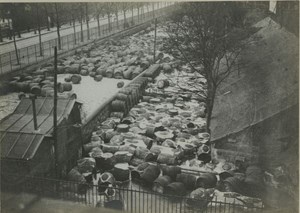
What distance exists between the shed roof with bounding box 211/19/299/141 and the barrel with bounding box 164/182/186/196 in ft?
12.2

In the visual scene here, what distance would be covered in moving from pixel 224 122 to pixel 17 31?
33.0 meters

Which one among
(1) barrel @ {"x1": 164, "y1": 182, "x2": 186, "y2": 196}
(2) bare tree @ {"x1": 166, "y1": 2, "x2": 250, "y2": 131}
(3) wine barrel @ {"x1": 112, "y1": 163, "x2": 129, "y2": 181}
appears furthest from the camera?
(2) bare tree @ {"x1": 166, "y1": 2, "x2": 250, "y2": 131}

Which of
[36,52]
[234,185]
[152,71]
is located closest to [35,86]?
[36,52]

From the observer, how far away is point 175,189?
656 inches

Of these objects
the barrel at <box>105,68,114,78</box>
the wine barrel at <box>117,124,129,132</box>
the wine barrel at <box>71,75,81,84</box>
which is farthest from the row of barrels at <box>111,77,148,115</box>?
the wine barrel at <box>71,75,81,84</box>

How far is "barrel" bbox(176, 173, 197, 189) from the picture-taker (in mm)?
17359

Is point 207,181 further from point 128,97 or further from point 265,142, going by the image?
point 128,97

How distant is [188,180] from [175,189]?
1040mm

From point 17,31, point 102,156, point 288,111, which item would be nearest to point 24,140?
point 102,156

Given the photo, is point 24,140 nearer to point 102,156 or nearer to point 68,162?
point 68,162

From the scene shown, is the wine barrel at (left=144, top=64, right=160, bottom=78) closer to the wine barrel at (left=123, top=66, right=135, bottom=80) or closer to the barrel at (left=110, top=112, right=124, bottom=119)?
the wine barrel at (left=123, top=66, right=135, bottom=80)

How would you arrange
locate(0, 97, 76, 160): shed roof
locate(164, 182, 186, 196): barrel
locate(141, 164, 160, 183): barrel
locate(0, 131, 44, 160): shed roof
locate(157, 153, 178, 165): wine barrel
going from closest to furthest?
locate(0, 131, 44, 160): shed roof → locate(0, 97, 76, 160): shed roof → locate(164, 182, 186, 196): barrel → locate(141, 164, 160, 183): barrel → locate(157, 153, 178, 165): wine barrel

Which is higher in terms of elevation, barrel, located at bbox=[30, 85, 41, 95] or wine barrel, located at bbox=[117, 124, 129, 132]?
barrel, located at bbox=[30, 85, 41, 95]

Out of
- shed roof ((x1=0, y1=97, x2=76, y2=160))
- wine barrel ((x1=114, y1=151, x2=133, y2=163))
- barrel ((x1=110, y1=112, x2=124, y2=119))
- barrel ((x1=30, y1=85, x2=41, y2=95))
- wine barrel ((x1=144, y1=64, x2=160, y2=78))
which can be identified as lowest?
wine barrel ((x1=114, y1=151, x2=133, y2=163))
